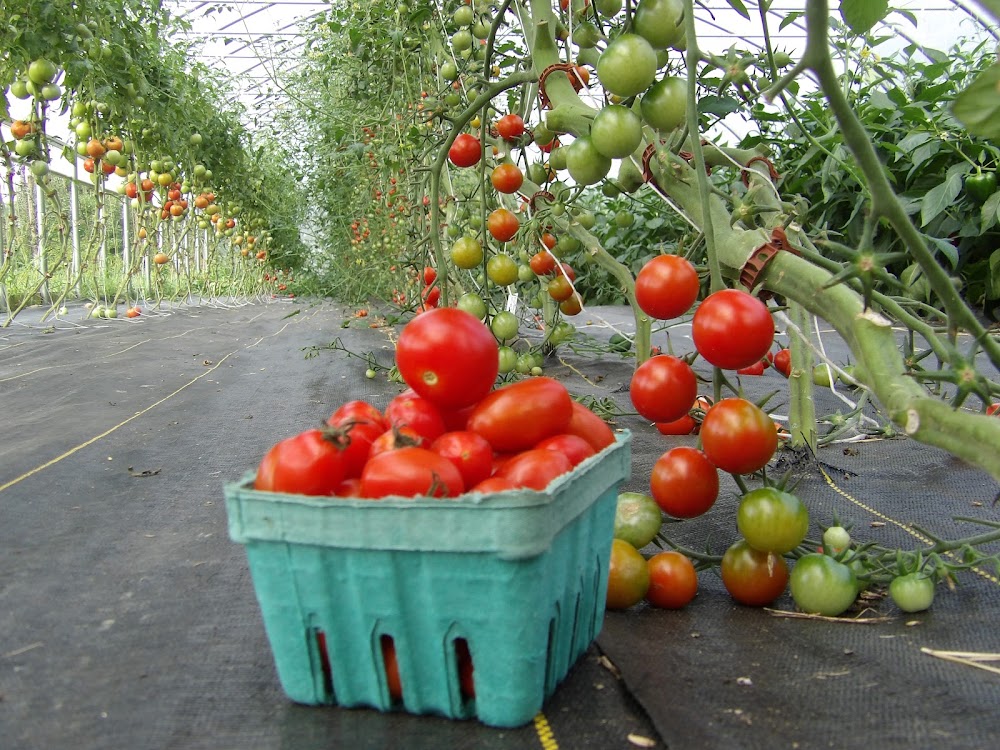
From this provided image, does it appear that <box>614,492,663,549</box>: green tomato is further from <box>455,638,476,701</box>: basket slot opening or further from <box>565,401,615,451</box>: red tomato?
<box>455,638,476,701</box>: basket slot opening

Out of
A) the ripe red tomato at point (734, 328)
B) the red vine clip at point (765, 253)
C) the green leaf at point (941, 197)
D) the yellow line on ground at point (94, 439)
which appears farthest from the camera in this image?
the green leaf at point (941, 197)

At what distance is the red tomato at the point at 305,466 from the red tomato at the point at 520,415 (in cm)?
19

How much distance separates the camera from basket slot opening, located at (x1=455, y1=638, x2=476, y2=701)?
2.68 ft

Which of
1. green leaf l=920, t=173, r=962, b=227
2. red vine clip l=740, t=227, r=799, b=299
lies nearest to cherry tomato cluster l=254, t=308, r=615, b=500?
red vine clip l=740, t=227, r=799, b=299

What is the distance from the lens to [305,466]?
802 mm

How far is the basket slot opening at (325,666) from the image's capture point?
2.75 ft

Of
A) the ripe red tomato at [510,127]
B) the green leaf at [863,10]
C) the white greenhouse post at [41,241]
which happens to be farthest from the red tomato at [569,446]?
the white greenhouse post at [41,241]

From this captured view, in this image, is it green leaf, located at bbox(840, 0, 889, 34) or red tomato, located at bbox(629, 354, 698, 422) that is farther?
red tomato, located at bbox(629, 354, 698, 422)

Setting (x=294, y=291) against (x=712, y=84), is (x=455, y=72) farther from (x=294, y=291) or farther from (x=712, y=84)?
(x=294, y=291)

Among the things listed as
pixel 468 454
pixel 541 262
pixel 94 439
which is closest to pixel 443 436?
pixel 468 454

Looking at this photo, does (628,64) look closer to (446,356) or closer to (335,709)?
(446,356)

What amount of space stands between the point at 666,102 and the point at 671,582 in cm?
67

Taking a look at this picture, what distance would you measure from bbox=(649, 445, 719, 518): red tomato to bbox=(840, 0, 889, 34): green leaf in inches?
22.4

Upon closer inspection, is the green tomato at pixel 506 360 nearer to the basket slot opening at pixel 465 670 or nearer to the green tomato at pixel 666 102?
the green tomato at pixel 666 102
